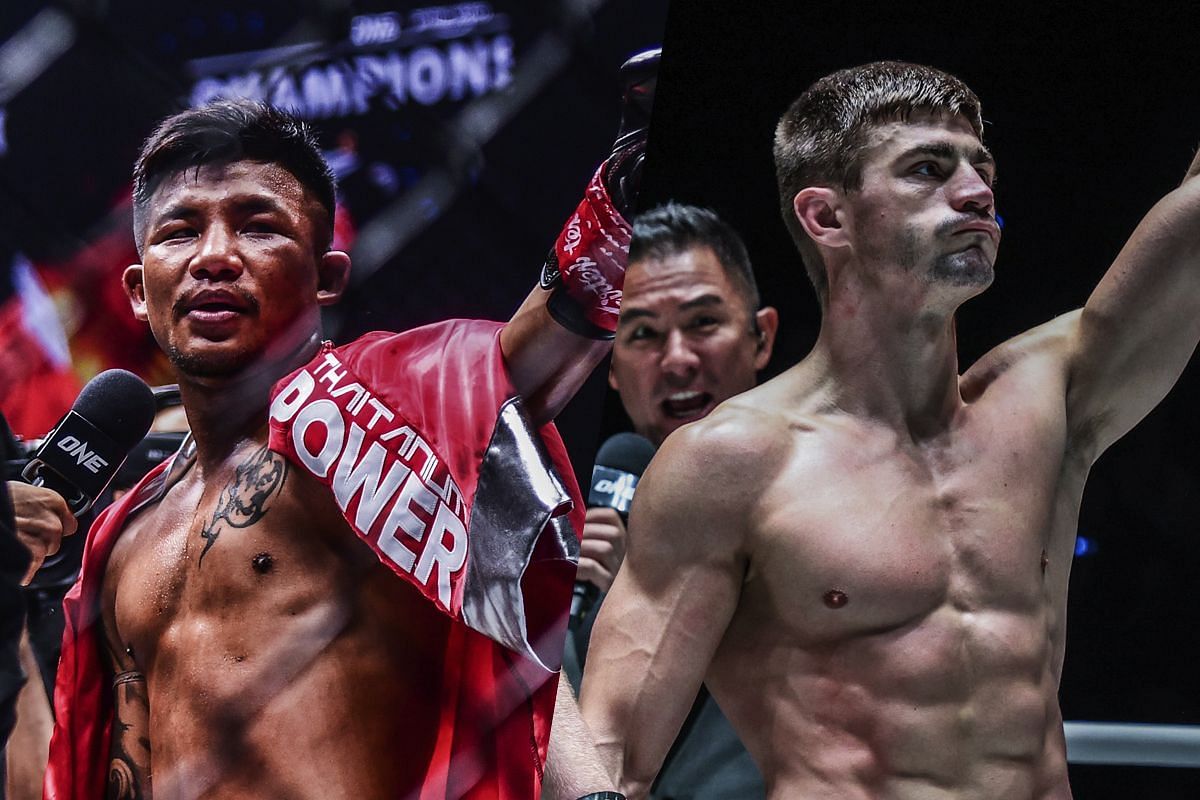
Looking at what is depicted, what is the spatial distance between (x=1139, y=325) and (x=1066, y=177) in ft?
0.98

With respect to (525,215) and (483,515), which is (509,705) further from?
(525,215)

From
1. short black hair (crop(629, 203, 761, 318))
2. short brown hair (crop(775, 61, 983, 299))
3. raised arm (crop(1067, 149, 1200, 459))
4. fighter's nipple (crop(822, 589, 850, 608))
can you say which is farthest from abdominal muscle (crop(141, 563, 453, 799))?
raised arm (crop(1067, 149, 1200, 459))

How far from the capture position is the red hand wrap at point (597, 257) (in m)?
1.34

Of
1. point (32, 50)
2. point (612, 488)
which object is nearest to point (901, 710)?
point (612, 488)

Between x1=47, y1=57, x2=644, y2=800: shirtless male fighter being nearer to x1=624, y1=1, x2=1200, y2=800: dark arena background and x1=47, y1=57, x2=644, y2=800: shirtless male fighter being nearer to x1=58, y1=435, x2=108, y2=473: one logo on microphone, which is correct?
x1=58, y1=435, x2=108, y2=473: one logo on microphone

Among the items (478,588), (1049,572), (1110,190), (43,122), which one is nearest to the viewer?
(478,588)

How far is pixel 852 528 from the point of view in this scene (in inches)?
59.7

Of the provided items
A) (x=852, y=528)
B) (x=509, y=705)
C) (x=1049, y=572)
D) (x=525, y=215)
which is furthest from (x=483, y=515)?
(x=1049, y=572)

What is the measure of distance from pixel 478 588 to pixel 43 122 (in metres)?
0.72

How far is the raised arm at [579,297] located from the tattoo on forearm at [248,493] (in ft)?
0.89

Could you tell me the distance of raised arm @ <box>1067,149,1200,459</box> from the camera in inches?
63.8

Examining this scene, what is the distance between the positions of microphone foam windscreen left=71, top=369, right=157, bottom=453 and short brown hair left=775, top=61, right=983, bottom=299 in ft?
2.70

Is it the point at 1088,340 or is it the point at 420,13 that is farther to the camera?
the point at 1088,340

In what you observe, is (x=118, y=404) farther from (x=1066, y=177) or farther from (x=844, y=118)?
(x=1066, y=177)
